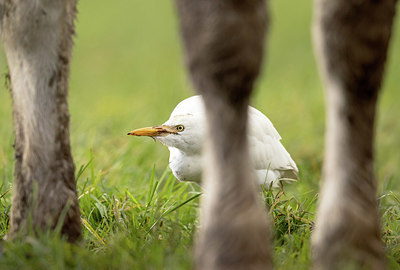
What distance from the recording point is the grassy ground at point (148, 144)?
276 centimetres

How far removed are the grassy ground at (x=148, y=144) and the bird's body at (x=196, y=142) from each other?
0.55 ft

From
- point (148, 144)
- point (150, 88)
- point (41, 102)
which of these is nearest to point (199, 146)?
point (41, 102)

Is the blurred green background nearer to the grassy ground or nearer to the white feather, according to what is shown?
the grassy ground

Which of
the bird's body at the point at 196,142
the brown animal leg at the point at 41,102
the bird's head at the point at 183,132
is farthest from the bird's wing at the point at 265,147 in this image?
the brown animal leg at the point at 41,102

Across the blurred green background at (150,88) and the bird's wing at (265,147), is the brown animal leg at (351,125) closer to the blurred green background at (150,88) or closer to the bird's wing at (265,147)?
the blurred green background at (150,88)

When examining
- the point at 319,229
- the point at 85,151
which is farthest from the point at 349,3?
the point at 85,151

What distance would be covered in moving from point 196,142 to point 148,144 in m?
2.17

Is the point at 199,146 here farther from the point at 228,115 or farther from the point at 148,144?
the point at 148,144

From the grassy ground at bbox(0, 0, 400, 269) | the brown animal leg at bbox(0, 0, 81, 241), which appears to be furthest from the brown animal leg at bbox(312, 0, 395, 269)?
the brown animal leg at bbox(0, 0, 81, 241)

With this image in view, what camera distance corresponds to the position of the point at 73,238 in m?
2.75

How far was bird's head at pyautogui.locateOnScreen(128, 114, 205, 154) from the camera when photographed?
399 centimetres

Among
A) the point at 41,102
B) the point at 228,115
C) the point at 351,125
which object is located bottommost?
the point at 351,125

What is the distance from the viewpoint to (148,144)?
20.1ft

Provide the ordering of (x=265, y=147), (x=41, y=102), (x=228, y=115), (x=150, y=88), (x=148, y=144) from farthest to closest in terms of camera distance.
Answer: (x=150, y=88) → (x=148, y=144) → (x=265, y=147) → (x=41, y=102) → (x=228, y=115)
